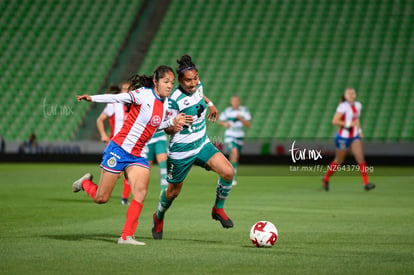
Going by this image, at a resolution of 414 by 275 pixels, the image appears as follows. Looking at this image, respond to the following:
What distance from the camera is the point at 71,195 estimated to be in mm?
14938

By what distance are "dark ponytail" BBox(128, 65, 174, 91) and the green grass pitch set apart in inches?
73.5

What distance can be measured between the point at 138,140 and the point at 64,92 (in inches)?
870

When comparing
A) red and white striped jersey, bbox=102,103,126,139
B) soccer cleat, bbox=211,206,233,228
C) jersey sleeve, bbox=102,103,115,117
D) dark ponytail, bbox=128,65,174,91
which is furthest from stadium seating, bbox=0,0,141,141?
dark ponytail, bbox=128,65,174,91

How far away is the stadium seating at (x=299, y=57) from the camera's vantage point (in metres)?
26.7

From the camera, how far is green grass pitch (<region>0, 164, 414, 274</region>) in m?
Result: 6.70

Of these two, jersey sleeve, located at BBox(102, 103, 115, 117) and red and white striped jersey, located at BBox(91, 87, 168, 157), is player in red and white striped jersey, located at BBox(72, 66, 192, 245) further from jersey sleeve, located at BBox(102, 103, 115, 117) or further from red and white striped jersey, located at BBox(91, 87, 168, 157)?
jersey sleeve, located at BBox(102, 103, 115, 117)

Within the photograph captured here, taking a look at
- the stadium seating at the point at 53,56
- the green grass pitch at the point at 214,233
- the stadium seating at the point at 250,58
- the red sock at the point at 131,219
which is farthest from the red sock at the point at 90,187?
the stadium seating at the point at 53,56

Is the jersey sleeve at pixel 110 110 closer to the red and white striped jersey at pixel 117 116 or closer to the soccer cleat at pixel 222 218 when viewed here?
the red and white striped jersey at pixel 117 116

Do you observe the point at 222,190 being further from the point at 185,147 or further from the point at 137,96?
the point at 137,96

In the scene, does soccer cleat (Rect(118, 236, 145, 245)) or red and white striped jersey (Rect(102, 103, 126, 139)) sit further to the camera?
red and white striped jersey (Rect(102, 103, 126, 139))

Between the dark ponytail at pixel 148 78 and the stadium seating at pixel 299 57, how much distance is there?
1823 cm

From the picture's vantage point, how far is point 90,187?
29.5 ft

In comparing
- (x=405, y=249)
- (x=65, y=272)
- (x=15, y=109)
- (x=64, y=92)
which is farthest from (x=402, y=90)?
(x=65, y=272)

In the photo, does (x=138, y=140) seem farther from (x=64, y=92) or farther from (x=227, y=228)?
(x=64, y=92)
